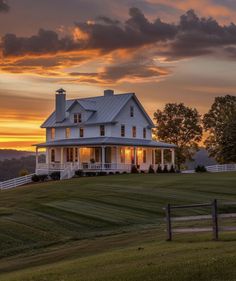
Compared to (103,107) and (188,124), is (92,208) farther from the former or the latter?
(188,124)

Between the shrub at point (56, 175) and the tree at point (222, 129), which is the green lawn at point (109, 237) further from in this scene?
the tree at point (222, 129)

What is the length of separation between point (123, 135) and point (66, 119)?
30.6ft

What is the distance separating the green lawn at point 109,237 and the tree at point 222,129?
110 feet

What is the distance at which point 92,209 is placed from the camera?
33844mm

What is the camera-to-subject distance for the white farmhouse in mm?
67688

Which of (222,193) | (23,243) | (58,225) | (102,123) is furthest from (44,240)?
(102,123)

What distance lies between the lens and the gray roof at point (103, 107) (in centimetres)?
7069

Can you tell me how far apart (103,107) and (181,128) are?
27.1 meters

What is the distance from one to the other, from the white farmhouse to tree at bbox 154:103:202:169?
21.0 metres

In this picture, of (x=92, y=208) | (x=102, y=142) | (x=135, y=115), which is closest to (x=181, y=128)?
(x=135, y=115)

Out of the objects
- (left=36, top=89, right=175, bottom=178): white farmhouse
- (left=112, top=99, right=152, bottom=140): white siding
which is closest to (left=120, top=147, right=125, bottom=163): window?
(left=36, top=89, right=175, bottom=178): white farmhouse

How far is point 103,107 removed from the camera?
73.4 m

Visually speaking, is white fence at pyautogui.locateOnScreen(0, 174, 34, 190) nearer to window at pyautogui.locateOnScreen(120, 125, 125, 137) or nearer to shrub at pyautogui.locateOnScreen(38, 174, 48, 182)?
shrub at pyautogui.locateOnScreen(38, 174, 48, 182)

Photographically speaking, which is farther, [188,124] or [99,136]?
[188,124]
